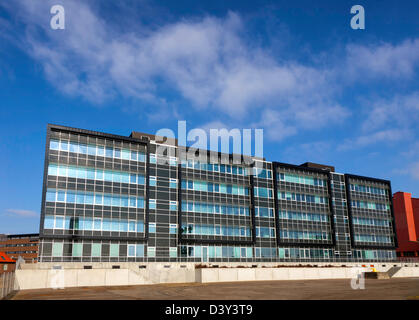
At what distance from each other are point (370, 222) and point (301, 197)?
20303mm

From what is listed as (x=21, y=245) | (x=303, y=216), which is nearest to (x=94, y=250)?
(x=303, y=216)

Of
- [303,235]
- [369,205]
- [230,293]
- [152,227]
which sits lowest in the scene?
[230,293]

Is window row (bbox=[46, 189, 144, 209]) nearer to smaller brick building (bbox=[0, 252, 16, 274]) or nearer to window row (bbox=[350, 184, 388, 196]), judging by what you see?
window row (bbox=[350, 184, 388, 196])

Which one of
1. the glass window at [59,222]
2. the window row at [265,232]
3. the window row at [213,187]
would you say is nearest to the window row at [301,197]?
the window row at [265,232]

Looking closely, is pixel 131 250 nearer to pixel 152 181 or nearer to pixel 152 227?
pixel 152 227

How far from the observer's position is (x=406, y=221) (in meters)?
114

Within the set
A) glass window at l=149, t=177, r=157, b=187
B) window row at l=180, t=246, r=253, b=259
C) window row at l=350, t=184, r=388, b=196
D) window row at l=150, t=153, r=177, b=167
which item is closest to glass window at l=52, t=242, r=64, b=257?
glass window at l=149, t=177, r=157, b=187

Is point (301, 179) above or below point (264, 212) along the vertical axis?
above

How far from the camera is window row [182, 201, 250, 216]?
226ft

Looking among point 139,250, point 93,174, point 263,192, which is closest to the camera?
point 93,174

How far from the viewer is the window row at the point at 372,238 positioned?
288 ft

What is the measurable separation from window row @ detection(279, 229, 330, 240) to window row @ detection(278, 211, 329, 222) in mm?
2632

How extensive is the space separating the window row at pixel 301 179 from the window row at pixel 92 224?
3181 cm

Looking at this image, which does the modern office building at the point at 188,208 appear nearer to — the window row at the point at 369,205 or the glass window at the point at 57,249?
the glass window at the point at 57,249
